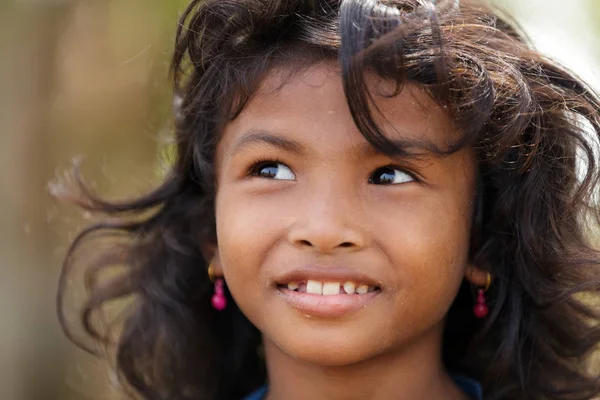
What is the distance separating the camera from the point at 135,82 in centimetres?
386

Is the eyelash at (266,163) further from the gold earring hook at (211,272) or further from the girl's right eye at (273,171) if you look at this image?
the gold earring hook at (211,272)

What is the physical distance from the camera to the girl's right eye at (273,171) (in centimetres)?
204

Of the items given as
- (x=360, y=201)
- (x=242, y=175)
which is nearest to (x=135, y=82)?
(x=242, y=175)

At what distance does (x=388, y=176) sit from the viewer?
1996 millimetres

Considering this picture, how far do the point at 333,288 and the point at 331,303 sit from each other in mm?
31

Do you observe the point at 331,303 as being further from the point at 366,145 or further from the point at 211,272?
the point at 211,272

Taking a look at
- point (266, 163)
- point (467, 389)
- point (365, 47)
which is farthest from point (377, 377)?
point (365, 47)

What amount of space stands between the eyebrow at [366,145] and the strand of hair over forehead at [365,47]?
0.01 metres

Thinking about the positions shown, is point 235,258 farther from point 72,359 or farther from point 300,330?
point 72,359

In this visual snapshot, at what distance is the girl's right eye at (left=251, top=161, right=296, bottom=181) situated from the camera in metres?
2.04

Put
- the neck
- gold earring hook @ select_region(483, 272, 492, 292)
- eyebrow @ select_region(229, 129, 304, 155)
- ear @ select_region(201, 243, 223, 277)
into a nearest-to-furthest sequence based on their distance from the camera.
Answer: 1. eyebrow @ select_region(229, 129, 304, 155)
2. the neck
3. gold earring hook @ select_region(483, 272, 492, 292)
4. ear @ select_region(201, 243, 223, 277)

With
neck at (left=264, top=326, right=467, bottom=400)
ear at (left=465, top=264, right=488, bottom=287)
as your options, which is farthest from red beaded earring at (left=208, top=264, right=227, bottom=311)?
ear at (left=465, top=264, right=488, bottom=287)

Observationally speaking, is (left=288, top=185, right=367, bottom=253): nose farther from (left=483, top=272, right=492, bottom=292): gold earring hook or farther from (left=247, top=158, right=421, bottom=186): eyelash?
(left=483, top=272, right=492, bottom=292): gold earring hook

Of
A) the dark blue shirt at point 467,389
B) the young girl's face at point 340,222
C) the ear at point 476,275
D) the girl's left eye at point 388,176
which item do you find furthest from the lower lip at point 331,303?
the dark blue shirt at point 467,389
